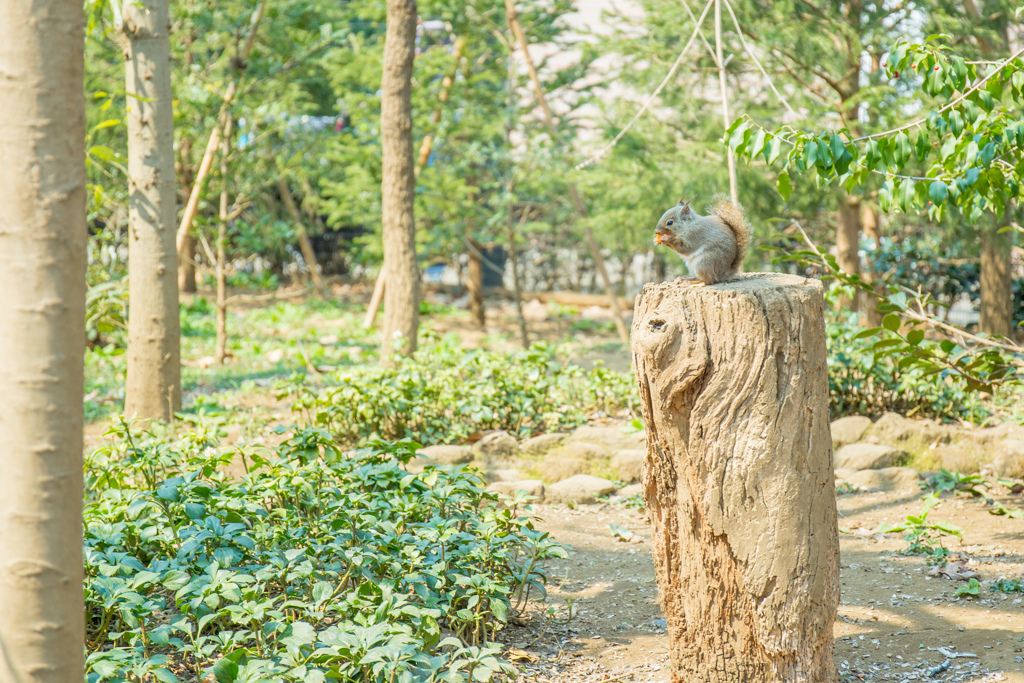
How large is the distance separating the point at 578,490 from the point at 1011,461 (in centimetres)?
254

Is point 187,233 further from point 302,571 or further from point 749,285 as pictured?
point 749,285

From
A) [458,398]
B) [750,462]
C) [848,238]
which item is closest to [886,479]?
[458,398]

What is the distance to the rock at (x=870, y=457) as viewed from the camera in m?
5.12

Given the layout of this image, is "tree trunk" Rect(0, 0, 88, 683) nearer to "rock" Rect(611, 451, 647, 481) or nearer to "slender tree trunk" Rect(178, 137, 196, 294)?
"rock" Rect(611, 451, 647, 481)

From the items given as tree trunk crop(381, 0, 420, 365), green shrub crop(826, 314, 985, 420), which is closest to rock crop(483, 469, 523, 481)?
tree trunk crop(381, 0, 420, 365)

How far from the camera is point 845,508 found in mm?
4660

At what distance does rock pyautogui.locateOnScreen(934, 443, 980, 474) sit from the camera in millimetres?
4973

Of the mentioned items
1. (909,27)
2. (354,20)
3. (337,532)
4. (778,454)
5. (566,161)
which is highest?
(354,20)

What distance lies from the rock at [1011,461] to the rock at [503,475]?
2.85 metres

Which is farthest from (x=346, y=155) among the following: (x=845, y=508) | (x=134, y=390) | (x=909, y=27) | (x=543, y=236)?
(x=845, y=508)

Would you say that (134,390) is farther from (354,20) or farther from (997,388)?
(354,20)

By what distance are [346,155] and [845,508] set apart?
7.32 m

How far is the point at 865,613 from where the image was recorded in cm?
333

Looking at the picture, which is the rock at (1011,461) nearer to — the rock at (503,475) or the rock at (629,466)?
the rock at (629,466)
